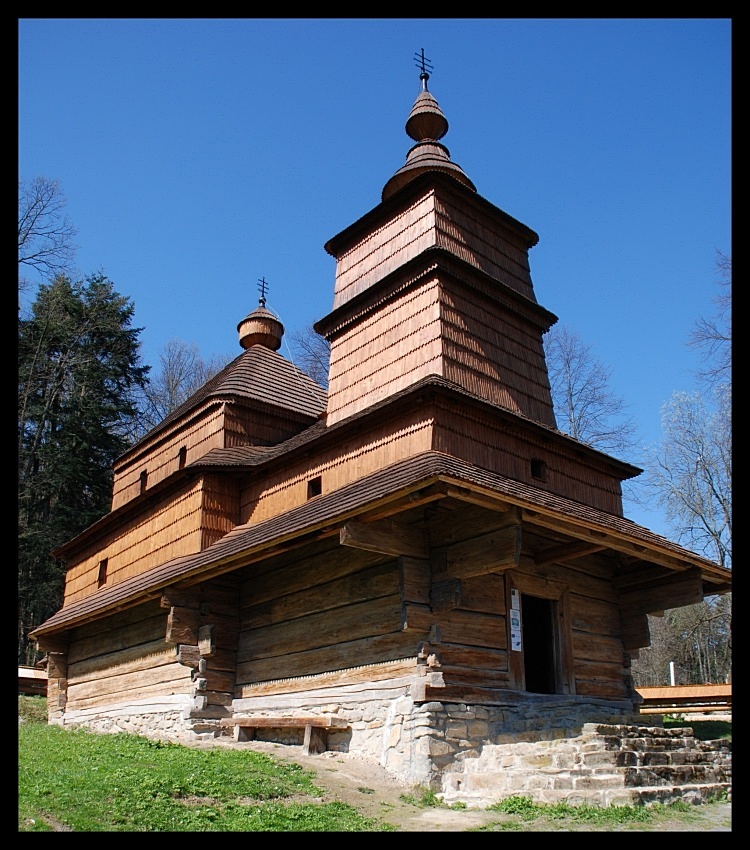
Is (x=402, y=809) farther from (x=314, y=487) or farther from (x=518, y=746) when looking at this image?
(x=314, y=487)

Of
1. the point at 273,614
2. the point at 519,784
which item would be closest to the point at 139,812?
the point at 519,784

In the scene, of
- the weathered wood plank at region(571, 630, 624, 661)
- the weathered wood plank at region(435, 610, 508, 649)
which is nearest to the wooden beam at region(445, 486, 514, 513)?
the weathered wood plank at region(435, 610, 508, 649)

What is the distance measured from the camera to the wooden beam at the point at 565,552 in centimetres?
1196

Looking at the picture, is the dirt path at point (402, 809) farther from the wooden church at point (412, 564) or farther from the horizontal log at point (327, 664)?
the horizontal log at point (327, 664)

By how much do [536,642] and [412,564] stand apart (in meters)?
4.91

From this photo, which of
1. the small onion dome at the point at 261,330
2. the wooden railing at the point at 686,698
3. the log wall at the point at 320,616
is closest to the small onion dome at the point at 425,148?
the small onion dome at the point at 261,330

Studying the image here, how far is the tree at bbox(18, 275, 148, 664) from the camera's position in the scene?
2950 centimetres

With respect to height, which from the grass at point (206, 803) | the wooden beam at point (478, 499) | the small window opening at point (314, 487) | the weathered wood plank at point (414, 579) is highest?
the small window opening at point (314, 487)

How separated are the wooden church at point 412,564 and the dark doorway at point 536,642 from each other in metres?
0.05

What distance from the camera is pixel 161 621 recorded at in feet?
51.7

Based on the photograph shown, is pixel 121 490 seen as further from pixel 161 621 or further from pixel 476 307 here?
pixel 476 307

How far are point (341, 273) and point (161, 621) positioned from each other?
25.8 feet

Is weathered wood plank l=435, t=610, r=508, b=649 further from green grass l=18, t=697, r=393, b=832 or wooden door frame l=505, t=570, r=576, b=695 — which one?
green grass l=18, t=697, r=393, b=832

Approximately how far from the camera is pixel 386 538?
1088 cm
